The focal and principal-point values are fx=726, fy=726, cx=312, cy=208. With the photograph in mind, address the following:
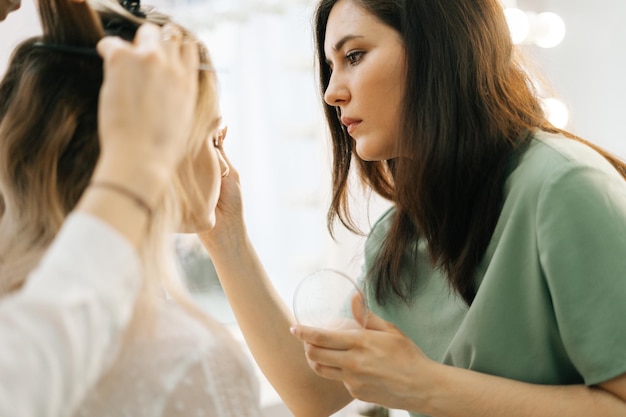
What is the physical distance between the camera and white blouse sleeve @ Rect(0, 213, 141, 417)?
0.51 m

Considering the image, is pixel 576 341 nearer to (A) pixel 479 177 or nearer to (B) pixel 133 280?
(A) pixel 479 177

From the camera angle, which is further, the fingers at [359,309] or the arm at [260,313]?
the arm at [260,313]

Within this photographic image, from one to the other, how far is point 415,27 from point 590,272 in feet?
1.62

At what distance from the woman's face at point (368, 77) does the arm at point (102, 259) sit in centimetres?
66

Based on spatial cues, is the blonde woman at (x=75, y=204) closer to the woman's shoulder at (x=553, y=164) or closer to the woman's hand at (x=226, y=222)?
the woman's hand at (x=226, y=222)

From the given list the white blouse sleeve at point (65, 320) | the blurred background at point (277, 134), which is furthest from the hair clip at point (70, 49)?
the blurred background at point (277, 134)

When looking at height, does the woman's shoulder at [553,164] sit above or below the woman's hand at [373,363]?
above

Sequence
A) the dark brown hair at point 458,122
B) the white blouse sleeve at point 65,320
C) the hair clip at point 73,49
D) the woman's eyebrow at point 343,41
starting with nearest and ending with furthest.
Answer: the white blouse sleeve at point 65,320 < the hair clip at point 73,49 < the dark brown hair at point 458,122 < the woman's eyebrow at point 343,41

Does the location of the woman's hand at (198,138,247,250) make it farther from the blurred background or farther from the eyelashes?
the blurred background

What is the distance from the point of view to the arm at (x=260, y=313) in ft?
4.26

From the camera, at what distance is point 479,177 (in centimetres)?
117

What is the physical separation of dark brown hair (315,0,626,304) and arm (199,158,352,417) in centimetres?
30

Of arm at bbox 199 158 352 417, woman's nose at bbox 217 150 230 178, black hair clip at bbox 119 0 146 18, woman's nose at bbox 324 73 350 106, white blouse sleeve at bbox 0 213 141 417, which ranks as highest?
black hair clip at bbox 119 0 146 18

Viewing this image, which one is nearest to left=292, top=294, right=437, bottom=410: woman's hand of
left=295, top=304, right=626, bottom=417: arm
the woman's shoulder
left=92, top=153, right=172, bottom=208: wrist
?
left=295, top=304, right=626, bottom=417: arm
